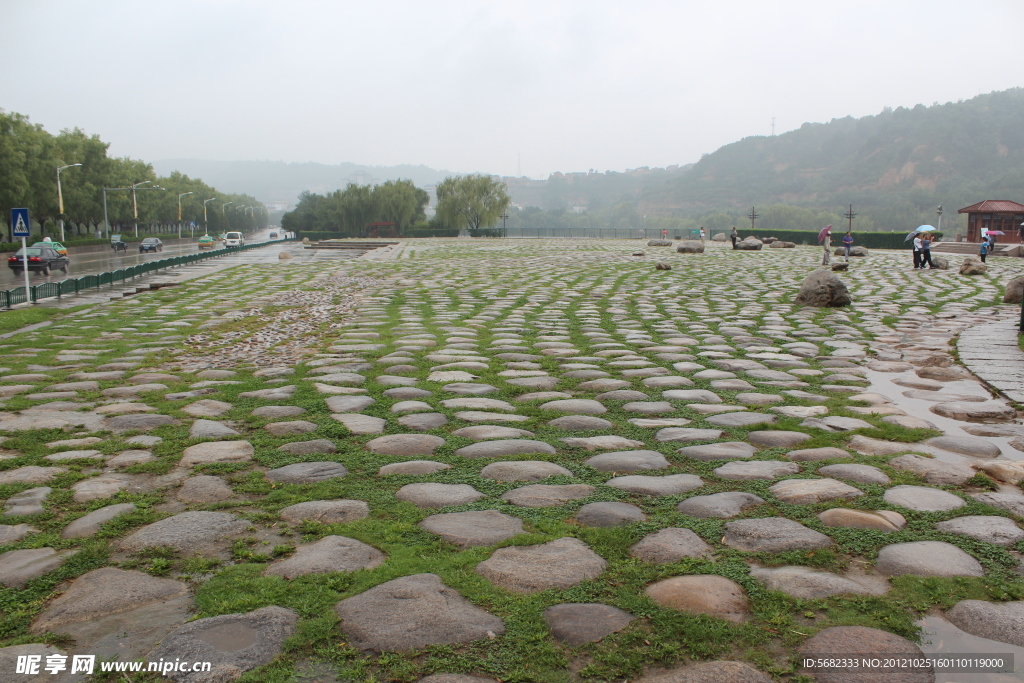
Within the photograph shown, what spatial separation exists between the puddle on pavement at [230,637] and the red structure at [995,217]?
40.6 m

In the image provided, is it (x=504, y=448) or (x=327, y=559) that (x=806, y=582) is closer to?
(x=327, y=559)

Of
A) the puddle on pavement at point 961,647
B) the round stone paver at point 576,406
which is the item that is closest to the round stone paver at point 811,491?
the puddle on pavement at point 961,647

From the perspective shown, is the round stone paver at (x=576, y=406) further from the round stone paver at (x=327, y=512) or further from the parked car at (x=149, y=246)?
the parked car at (x=149, y=246)

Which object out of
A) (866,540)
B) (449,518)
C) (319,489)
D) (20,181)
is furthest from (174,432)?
(20,181)

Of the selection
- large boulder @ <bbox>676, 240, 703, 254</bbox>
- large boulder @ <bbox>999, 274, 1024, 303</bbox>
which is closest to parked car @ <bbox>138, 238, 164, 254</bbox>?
large boulder @ <bbox>676, 240, 703, 254</bbox>

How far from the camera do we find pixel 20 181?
4384 centimetres

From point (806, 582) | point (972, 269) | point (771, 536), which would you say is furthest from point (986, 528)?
point (972, 269)

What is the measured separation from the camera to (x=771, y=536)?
3.01 m

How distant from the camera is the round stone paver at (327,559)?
273 centimetres

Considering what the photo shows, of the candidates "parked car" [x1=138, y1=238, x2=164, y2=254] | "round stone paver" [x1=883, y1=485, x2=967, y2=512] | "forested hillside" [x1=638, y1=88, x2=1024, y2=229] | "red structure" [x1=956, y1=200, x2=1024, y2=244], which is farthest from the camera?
"forested hillside" [x1=638, y1=88, x2=1024, y2=229]

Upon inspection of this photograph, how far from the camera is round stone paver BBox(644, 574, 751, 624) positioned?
7.95 feet

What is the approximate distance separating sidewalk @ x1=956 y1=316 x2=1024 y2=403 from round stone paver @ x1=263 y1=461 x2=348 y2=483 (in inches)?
209

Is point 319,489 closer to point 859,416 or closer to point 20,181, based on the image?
point 859,416

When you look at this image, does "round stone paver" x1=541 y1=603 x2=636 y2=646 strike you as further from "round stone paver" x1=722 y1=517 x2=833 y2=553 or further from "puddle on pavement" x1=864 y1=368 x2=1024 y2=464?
"puddle on pavement" x1=864 y1=368 x2=1024 y2=464
